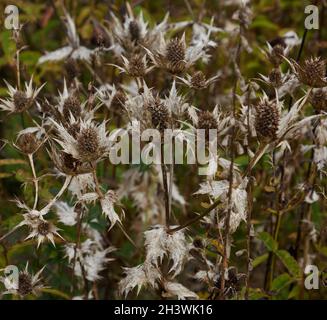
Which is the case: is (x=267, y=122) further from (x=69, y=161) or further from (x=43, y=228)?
(x=43, y=228)

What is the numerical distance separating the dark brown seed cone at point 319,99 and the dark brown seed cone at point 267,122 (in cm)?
29

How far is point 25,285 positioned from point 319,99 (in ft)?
2.80

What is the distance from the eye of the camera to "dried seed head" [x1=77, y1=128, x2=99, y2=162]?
1.29 meters

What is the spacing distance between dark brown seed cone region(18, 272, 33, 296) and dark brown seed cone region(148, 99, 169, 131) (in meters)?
0.49

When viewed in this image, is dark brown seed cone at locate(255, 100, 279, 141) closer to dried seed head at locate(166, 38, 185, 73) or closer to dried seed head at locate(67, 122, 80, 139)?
dried seed head at locate(166, 38, 185, 73)

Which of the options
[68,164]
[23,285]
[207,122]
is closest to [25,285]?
[23,285]

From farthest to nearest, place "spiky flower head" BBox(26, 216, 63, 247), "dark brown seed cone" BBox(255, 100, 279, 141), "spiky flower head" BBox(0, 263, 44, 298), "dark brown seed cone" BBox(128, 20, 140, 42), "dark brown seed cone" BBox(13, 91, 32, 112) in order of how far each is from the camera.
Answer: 1. "dark brown seed cone" BBox(128, 20, 140, 42)
2. "dark brown seed cone" BBox(13, 91, 32, 112)
3. "spiky flower head" BBox(0, 263, 44, 298)
4. "spiky flower head" BBox(26, 216, 63, 247)
5. "dark brown seed cone" BBox(255, 100, 279, 141)

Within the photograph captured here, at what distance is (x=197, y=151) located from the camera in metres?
1.42

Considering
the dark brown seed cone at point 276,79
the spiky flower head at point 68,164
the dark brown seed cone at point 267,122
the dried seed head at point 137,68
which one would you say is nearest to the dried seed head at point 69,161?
the spiky flower head at point 68,164

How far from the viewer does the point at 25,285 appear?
1455mm

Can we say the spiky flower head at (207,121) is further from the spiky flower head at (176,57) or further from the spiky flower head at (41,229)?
the spiky flower head at (41,229)

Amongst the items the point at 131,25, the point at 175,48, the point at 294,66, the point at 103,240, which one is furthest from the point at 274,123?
the point at 103,240

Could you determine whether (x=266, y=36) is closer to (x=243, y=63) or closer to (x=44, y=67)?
(x=243, y=63)

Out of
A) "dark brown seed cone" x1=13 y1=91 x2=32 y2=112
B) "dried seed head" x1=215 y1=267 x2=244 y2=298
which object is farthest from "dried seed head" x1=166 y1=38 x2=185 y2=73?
"dried seed head" x1=215 y1=267 x2=244 y2=298
